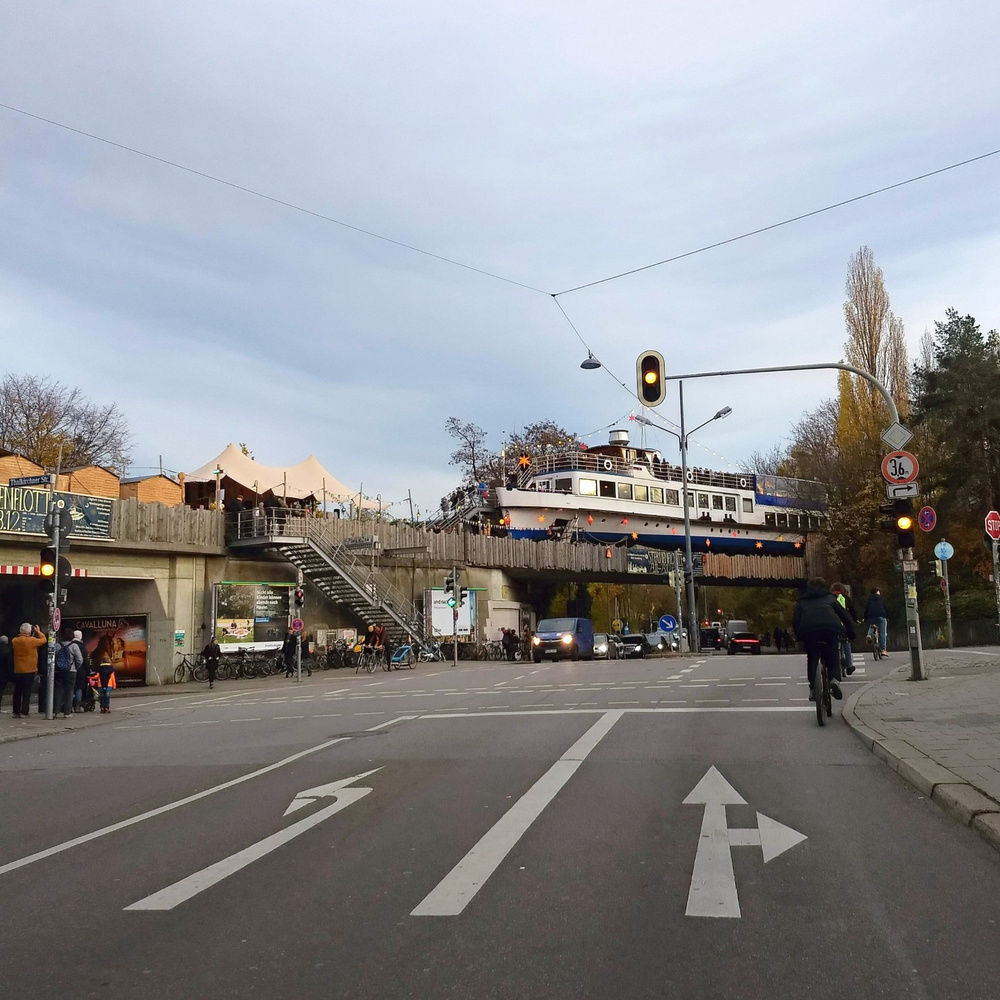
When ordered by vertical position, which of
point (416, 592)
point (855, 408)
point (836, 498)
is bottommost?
point (416, 592)

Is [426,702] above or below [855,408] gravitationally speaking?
below

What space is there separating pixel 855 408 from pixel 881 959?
5096 centimetres

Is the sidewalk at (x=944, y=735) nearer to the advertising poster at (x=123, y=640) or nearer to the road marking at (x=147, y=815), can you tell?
the road marking at (x=147, y=815)

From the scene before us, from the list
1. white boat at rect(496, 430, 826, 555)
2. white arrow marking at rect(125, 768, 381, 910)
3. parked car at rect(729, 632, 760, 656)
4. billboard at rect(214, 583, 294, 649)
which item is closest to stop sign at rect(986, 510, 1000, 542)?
white arrow marking at rect(125, 768, 381, 910)

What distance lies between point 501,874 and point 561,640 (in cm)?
3471

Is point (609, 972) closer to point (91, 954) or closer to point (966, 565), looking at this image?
point (91, 954)

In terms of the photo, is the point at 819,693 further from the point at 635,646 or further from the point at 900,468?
the point at 635,646

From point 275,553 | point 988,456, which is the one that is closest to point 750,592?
point 988,456

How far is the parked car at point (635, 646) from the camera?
150 feet

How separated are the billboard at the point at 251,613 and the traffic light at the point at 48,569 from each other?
1673 centimetres

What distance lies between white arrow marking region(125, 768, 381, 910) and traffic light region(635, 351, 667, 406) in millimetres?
11061

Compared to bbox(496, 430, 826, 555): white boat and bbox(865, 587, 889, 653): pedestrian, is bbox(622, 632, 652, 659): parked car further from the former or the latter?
bbox(865, 587, 889, 653): pedestrian

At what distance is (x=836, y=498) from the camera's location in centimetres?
5350

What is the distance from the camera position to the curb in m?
Answer: 6.46
